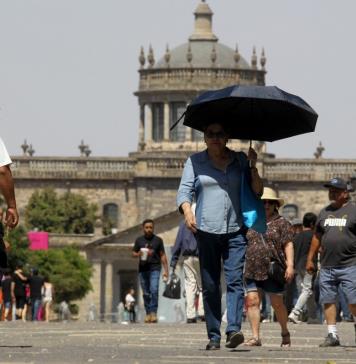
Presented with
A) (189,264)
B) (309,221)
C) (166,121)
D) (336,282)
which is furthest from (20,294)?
(166,121)

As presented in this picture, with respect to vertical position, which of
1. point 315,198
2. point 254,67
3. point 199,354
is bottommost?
point 199,354

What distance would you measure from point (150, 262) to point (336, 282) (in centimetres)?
951

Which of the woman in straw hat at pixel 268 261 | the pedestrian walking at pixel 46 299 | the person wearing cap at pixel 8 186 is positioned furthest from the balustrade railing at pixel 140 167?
the person wearing cap at pixel 8 186

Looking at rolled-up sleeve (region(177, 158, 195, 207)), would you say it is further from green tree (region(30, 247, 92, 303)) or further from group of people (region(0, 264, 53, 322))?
green tree (region(30, 247, 92, 303))

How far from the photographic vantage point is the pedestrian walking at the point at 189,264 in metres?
29.8

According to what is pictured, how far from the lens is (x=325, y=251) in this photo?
22.2 meters

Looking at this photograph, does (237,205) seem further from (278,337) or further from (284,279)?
(278,337)

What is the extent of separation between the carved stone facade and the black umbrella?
→ 275 feet

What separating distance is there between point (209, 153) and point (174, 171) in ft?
312

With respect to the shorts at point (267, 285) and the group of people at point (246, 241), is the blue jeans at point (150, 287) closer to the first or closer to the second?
the group of people at point (246, 241)

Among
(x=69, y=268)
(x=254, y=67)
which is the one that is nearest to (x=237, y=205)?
(x=69, y=268)

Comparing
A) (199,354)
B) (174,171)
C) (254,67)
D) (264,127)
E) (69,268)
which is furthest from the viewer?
(254,67)

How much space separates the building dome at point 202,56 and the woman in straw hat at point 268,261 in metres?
104

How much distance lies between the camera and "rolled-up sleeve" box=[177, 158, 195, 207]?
20453 mm
